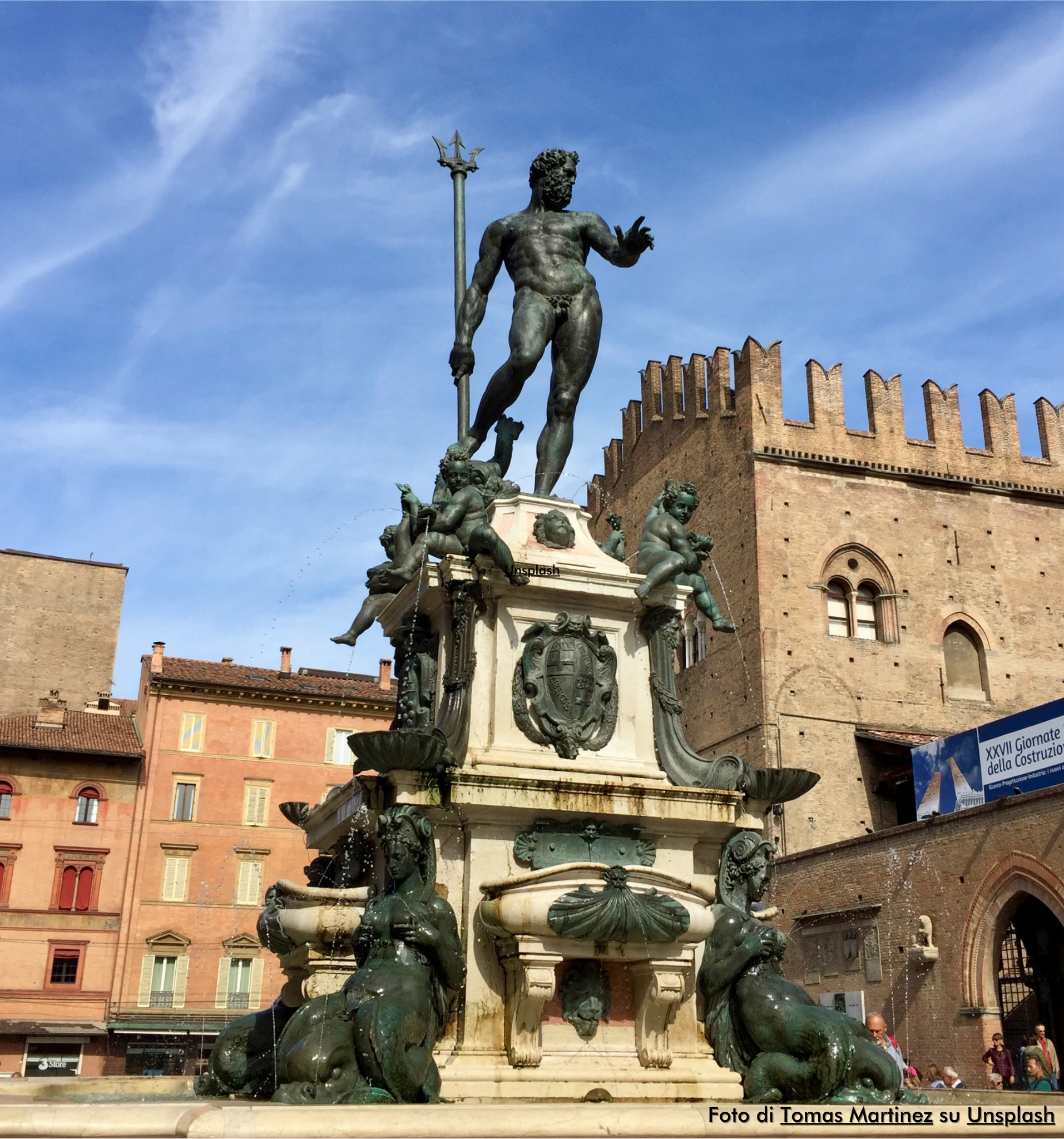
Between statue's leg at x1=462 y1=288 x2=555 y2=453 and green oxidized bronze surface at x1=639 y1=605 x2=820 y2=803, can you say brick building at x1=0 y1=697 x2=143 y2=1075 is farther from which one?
green oxidized bronze surface at x1=639 y1=605 x2=820 y2=803

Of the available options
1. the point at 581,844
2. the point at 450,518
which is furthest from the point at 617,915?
the point at 450,518

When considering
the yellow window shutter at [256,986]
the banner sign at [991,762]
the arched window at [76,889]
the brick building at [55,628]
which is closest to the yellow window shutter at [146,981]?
the arched window at [76,889]

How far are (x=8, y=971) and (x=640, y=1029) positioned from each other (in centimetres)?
3453

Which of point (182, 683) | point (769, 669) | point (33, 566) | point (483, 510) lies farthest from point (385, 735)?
point (33, 566)

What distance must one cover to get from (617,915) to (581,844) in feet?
2.25

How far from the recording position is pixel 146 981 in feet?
122

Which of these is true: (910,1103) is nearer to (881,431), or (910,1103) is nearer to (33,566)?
(881,431)

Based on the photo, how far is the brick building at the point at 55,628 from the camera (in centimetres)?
4650

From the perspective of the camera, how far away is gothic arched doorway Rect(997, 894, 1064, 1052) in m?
25.4

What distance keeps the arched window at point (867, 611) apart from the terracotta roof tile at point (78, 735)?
22.0m

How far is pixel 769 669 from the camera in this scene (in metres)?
35.4

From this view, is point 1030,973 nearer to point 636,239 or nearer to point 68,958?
point 636,239

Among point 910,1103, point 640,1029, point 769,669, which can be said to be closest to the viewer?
point 910,1103

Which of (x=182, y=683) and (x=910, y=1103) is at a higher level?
(x=182, y=683)
